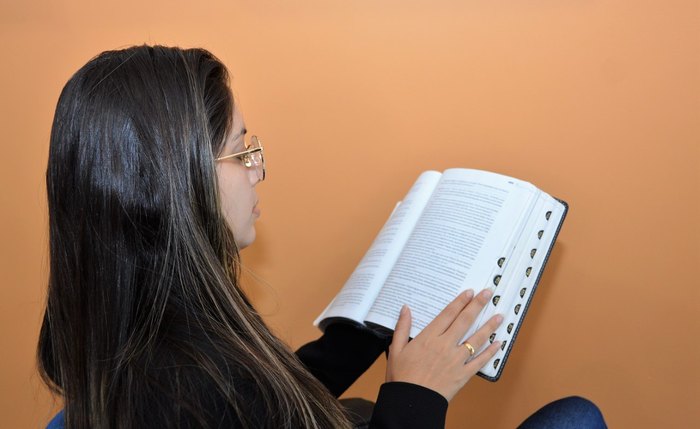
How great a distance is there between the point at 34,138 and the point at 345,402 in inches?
32.0

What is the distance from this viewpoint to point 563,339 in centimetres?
130

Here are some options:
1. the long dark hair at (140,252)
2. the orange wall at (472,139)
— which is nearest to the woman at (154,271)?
the long dark hair at (140,252)

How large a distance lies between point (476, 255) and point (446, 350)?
0.42ft

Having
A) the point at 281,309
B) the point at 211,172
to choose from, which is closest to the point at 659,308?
the point at 281,309

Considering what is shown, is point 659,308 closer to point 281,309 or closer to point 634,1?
point 634,1

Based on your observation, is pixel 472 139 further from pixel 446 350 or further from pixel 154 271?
pixel 154 271

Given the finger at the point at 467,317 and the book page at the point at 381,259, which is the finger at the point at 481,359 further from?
the book page at the point at 381,259

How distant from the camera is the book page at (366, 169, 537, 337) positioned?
90 centimetres

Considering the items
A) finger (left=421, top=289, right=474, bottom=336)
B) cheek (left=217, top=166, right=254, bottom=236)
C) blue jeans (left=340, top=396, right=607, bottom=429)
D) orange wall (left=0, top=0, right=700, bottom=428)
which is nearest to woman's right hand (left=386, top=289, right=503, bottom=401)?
finger (left=421, top=289, right=474, bottom=336)

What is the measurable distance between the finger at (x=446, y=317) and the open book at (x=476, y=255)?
0.02 m

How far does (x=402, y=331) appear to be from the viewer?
2.93 feet

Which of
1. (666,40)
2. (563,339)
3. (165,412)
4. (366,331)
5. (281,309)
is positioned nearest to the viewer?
(165,412)

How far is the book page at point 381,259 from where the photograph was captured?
1001mm

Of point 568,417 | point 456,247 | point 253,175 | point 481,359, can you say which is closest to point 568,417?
point 568,417
